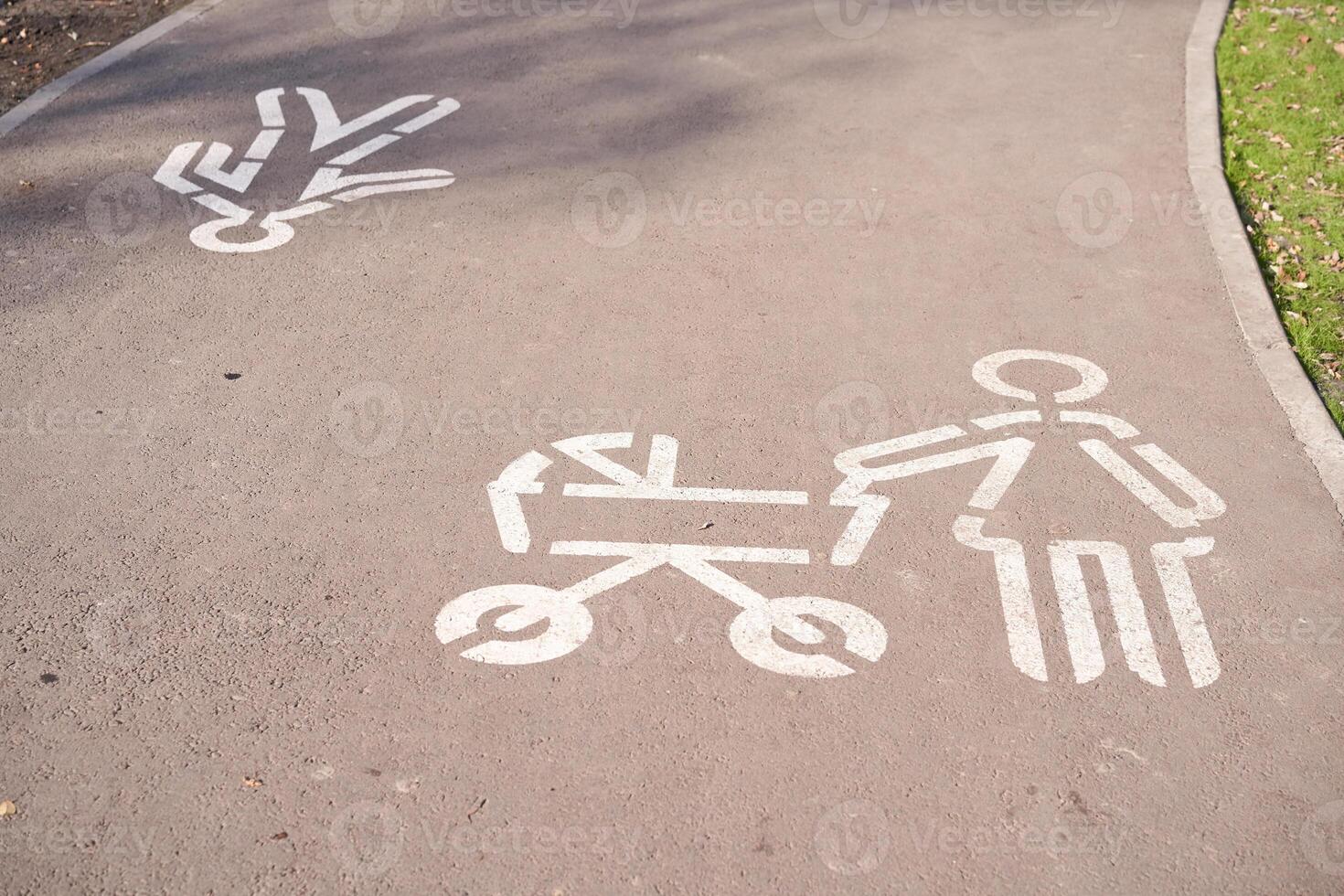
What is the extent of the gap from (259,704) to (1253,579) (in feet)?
12.5

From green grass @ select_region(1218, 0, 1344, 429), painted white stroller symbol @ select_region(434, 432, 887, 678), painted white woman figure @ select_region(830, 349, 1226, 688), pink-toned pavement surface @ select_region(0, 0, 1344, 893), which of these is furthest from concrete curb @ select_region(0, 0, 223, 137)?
green grass @ select_region(1218, 0, 1344, 429)

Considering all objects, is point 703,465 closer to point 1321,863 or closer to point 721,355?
point 721,355

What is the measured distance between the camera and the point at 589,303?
7.26 metres

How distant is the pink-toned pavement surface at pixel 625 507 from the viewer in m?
4.08

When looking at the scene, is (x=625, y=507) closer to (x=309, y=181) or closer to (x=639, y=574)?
(x=639, y=574)

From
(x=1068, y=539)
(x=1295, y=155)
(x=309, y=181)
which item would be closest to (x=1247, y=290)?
(x=1295, y=155)

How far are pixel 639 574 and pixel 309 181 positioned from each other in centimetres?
474

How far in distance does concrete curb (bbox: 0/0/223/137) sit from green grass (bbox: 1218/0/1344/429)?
339 inches

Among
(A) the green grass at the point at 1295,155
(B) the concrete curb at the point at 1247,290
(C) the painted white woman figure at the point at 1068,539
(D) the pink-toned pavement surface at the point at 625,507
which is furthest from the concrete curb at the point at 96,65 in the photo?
(A) the green grass at the point at 1295,155

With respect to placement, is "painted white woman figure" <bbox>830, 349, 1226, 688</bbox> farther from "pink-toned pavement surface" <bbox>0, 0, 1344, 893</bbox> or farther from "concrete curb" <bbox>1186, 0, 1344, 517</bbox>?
"concrete curb" <bbox>1186, 0, 1344, 517</bbox>

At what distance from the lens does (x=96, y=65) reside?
10508 millimetres

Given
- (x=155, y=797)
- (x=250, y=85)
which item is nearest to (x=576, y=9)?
(x=250, y=85)

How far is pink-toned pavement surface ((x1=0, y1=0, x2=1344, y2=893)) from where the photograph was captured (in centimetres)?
408

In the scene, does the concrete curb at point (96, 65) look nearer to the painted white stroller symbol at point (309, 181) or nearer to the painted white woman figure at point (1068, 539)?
the painted white stroller symbol at point (309, 181)
